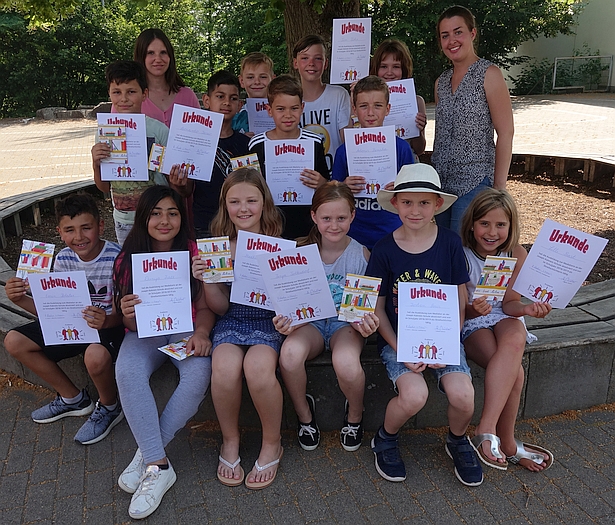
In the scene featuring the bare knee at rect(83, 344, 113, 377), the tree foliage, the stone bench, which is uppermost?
the tree foliage

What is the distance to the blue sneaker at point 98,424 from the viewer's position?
3.06m

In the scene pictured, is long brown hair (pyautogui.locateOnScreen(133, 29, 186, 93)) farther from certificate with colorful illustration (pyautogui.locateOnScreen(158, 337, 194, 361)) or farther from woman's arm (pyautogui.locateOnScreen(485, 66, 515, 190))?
woman's arm (pyautogui.locateOnScreen(485, 66, 515, 190))

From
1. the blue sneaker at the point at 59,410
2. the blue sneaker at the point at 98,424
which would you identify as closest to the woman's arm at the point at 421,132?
the blue sneaker at the point at 98,424

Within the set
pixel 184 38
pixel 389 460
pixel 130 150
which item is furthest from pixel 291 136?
pixel 184 38

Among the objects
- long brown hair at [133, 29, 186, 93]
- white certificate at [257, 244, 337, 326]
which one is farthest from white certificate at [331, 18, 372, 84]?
white certificate at [257, 244, 337, 326]

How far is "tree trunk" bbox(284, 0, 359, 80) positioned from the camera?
504 cm

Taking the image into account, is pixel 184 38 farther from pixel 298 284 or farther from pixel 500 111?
pixel 298 284

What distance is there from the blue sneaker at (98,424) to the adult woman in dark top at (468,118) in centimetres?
233

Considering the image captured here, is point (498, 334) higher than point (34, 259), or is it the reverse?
point (34, 259)

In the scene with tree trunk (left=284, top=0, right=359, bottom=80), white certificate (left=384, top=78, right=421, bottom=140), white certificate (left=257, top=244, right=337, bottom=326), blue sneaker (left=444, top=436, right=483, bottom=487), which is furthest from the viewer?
tree trunk (left=284, top=0, right=359, bottom=80)

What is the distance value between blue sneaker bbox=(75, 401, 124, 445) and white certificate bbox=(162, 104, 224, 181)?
57.1 inches

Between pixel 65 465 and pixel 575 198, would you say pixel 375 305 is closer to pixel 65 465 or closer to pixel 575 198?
pixel 65 465

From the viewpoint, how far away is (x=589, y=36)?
24.5m

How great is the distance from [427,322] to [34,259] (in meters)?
2.09
